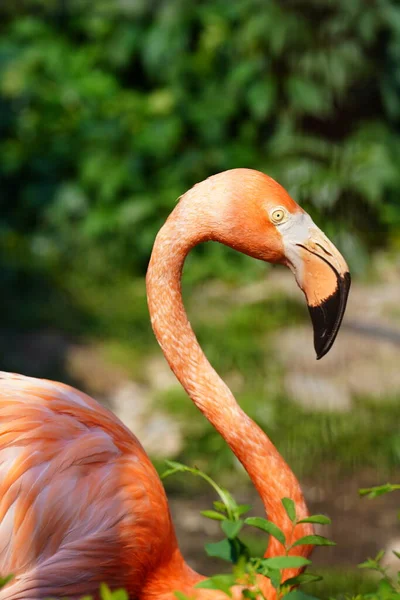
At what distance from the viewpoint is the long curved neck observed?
7.04 ft

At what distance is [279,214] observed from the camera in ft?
6.91

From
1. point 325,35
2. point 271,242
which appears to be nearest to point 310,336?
point 325,35

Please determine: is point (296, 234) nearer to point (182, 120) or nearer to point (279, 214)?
point (279, 214)

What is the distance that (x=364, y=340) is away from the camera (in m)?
5.04

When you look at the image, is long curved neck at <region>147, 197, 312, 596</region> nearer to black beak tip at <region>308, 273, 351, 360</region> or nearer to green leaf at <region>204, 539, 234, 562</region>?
black beak tip at <region>308, 273, 351, 360</region>

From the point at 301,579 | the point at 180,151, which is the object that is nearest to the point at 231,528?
the point at 301,579

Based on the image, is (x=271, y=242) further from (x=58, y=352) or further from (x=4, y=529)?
(x=58, y=352)

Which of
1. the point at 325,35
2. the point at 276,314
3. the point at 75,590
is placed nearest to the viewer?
the point at 75,590

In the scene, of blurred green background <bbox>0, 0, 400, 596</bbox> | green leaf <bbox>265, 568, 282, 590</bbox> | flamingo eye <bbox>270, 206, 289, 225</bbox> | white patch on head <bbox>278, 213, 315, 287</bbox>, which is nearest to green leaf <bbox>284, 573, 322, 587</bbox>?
green leaf <bbox>265, 568, 282, 590</bbox>

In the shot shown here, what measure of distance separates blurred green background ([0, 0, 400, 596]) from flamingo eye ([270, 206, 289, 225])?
2.79 metres

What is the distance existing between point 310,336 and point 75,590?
3.18m

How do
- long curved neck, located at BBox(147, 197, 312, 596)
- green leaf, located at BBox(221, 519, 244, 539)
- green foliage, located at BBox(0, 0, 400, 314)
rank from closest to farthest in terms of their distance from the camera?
green leaf, located at BBox(221, 519, 244, 539) < long curved neck, located at BBox(147, 197, 312, 596) < green foliage, located at BBox(0, 0, 400, 314)

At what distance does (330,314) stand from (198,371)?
15.0 inches

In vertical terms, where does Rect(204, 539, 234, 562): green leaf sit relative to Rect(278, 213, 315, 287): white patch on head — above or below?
below
